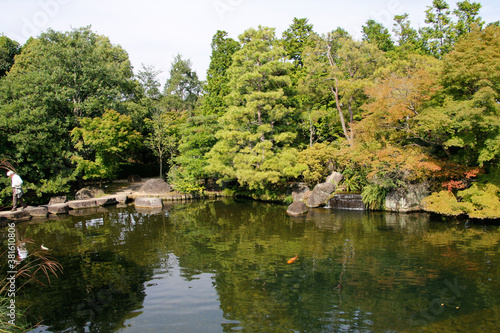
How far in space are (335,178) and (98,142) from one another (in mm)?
15886

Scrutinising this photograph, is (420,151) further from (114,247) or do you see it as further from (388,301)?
(114,247)

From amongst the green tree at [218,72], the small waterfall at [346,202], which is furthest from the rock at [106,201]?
the small waterfall at [346,202]

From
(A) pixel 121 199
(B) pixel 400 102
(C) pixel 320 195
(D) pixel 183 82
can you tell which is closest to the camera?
(B) pixel 400 102

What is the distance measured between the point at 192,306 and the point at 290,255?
4.17m

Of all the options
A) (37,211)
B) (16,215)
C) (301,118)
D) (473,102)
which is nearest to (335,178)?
(301,118)

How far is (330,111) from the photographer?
2275cm

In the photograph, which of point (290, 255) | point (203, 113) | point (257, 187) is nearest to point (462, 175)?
point (290, 255)

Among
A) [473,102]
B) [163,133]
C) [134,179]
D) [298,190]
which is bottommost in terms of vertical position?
[298,190]

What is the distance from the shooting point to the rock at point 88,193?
70.5ft

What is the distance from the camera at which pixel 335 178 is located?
20.1 m

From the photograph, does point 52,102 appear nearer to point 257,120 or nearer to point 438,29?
point 257,120

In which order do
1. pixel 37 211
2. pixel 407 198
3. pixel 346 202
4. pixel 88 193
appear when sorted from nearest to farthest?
pixel 407 198
pixel 37 211
pixel 346 202
pixel 88 193

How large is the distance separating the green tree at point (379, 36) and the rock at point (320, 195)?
13.6m

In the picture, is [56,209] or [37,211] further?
[56,209]
